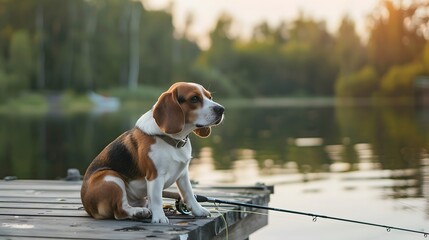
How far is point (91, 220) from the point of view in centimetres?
580

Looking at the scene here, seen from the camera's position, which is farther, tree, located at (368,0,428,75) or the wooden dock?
tree, located at (368,0,428,75)

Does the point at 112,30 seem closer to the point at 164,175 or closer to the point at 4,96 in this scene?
the point at 4,96

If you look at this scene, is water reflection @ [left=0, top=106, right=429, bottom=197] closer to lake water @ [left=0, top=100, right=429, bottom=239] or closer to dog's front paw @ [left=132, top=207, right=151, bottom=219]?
lake water @ [left=0, top=100, right=429, bottom=239]

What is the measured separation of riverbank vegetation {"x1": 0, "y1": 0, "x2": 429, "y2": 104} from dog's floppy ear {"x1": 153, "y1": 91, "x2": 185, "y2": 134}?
47312 millimetres

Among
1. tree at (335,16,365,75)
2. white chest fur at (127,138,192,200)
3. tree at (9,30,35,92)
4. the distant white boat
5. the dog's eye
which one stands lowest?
the distant white boat

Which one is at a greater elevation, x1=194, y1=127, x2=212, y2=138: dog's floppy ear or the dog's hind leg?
x1=194, y1=127, x2=212, y2=138: dog's floppy ear

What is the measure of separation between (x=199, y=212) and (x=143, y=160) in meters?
0.66

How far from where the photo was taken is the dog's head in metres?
5.40

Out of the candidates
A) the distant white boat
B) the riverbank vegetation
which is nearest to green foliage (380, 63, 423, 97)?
the riverbank vegetation

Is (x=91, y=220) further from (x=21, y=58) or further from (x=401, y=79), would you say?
(x=401, y=79)

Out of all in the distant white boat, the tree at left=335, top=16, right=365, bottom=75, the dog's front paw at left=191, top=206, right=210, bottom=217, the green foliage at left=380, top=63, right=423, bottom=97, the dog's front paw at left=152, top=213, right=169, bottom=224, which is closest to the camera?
the dog's front paw at left=152, top=213, right=169, bottom=224

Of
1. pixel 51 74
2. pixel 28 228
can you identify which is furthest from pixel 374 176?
pixel 51 74

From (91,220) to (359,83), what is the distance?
91.9 m

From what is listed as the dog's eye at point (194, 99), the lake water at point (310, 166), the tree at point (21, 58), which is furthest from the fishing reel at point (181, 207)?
the tree at point (21, 58)
